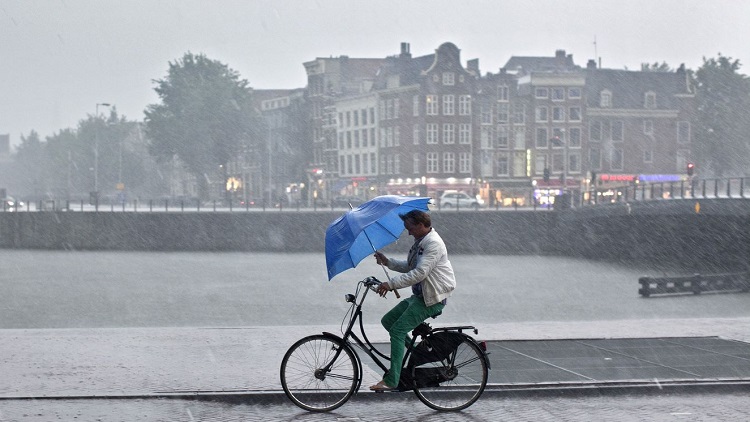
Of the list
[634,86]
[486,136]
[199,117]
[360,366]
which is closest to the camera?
[360,366]

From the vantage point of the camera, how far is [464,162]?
3295 inches

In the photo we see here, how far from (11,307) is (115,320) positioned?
5429 millimetres

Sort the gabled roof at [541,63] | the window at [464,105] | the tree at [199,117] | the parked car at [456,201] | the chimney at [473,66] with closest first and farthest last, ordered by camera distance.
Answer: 1. the parked car at [456,201]
2. the window at [464,105]
3. the chimney at [473,66]
4. the gabled roof at [541,63]
5. the tree at [199,117]

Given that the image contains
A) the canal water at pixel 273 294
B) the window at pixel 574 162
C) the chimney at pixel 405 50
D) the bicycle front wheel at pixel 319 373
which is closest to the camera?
the bicycle front wheel at pixel 319 373

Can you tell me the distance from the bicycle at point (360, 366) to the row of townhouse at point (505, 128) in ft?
230

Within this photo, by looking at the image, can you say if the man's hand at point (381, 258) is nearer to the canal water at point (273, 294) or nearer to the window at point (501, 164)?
the canal water at point (273, 294)

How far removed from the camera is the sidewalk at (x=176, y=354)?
10273mm

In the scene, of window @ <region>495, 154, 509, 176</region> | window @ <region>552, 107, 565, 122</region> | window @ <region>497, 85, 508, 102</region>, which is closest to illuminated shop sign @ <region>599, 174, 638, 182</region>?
window @ <region>552, 107, 565, 122</region>

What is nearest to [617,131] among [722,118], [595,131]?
[595,131]

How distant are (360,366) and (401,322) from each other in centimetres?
55

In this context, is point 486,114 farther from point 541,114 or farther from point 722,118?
point 722,118

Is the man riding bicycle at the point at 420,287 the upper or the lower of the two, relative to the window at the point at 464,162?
lower

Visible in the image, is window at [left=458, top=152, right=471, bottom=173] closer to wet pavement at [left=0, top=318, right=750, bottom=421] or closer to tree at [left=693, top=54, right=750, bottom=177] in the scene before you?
tree at [left=693, top=54, right=750, bottom=177]

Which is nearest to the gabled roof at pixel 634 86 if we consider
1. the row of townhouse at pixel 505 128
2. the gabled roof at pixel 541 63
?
the row of townhouse at pixel 505 128
